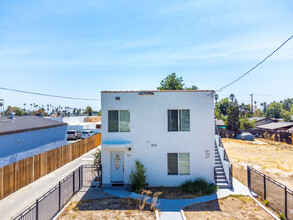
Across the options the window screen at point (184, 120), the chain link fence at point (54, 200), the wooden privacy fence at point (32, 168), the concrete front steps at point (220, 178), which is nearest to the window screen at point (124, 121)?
the chain link fence at point (54, 200)

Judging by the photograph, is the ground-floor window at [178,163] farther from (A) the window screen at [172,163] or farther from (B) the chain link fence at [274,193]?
(B) the chain link fence at [274,193]

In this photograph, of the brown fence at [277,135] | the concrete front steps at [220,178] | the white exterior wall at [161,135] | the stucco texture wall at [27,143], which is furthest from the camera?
the brown fence at [277,135]

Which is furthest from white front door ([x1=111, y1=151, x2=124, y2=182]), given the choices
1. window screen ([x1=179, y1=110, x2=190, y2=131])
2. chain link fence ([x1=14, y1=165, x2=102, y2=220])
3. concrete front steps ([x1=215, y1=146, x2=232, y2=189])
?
concrete front steps ([x1=215, y1=146, x2=232, y2=189])

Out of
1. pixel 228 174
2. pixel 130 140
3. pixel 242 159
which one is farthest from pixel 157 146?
pixel 242 159

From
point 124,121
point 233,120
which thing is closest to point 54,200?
point 124,121

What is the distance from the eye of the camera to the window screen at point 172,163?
11.2 meters

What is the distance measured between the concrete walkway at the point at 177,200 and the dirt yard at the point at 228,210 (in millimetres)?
360

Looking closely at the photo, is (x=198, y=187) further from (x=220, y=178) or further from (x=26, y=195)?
(x=26, y=195)

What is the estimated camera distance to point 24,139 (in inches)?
551

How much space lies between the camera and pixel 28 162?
1193cm

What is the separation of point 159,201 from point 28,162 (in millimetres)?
8800

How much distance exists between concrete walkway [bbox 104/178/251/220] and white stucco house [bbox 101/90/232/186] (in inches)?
38.9

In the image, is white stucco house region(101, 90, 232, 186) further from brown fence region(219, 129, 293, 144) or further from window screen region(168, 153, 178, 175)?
brown fence region(219, 129, 293, 144)

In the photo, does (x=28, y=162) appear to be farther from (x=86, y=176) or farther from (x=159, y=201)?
(x=159, y=201)
